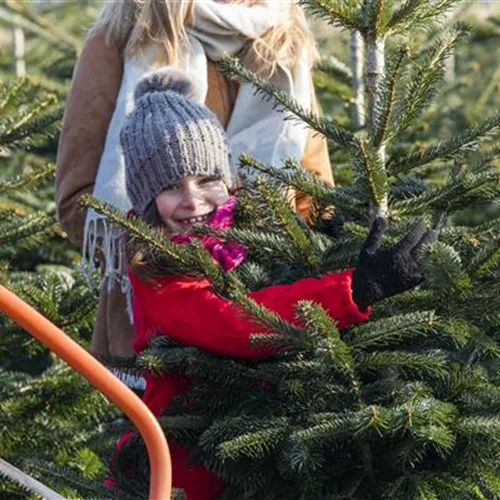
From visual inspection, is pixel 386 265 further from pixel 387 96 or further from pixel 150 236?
pixel 150 236

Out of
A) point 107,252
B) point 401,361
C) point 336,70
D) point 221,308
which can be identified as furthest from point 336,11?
point 336,70

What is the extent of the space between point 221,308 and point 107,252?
3.13 feet

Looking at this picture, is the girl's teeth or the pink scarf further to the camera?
the girl's teeth

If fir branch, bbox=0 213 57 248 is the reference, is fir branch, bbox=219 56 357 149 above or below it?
above

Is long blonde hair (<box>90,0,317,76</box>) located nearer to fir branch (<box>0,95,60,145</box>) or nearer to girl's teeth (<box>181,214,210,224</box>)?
fir branch (<box>0,95,60,145</box>)

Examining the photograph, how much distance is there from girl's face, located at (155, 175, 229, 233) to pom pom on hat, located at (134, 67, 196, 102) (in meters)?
0.39

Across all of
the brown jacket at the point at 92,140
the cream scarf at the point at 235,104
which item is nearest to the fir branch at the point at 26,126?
the brown jacket at the point at 92,140

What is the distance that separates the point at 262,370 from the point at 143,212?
683mm

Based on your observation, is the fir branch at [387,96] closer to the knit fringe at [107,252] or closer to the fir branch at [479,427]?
the fir branch at [479,427]

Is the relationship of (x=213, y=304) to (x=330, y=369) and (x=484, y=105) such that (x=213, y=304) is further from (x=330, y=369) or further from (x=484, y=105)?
(x=484, y=105)

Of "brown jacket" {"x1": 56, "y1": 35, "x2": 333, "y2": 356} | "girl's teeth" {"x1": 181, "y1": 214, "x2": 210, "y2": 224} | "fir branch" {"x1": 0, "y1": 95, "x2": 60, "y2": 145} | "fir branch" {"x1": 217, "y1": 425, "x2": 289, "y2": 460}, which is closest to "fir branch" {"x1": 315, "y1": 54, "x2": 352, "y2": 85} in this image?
"fir branch" {"x1": 0, "y1": 95, "x2": 60, "y2": 145}

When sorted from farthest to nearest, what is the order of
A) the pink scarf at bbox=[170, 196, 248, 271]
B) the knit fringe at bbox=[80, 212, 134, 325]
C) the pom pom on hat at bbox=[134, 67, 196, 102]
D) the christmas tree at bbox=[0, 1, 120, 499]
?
the christmas tree at bbox=[0, 1, 120, 499] < the knit fringe at bbox=[80, 212, 134, 325] < the pom pom on hat at bbox=[134, 67, 196, 102] < the pink scarf at bbox=[170, 196, 248, 271]

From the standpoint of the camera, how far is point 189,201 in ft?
13.4

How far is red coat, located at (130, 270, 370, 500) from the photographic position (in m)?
3.60
